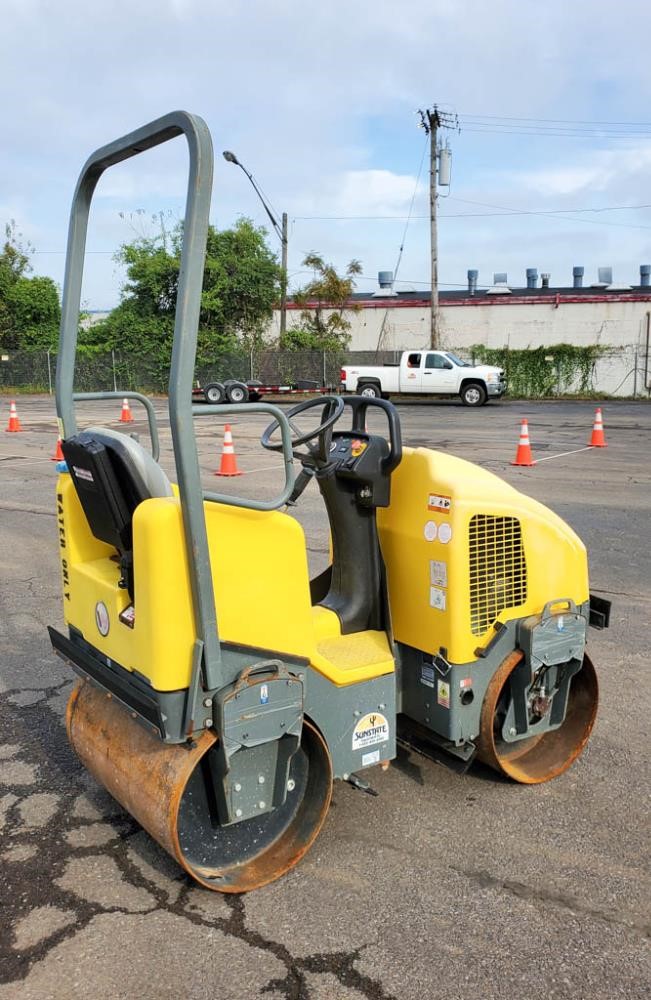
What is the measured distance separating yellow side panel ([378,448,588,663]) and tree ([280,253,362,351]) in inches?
1313

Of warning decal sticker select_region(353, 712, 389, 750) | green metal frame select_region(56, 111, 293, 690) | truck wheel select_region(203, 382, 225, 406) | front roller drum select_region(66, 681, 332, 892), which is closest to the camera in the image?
green metal frame select_region(56, 111, 293, 690)

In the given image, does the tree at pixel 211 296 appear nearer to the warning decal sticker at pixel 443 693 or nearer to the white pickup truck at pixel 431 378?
the white pickup truck at pixel 431 378

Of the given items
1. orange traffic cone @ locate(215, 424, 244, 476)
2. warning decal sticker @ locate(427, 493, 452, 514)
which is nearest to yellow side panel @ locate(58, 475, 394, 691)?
warning decal sticker @ locate(427, 493, 452, 514)

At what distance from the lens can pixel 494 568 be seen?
314 centimetres

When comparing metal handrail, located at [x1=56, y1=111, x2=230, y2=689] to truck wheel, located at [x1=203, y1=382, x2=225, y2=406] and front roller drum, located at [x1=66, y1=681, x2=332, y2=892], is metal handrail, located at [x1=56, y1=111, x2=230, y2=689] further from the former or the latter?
truck wheel, located at [x1=203, y1=382, x2=225, y2=406]

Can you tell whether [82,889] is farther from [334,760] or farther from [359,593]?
[359,593]

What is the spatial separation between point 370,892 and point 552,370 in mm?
34283

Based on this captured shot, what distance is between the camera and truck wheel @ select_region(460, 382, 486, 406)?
2792cm

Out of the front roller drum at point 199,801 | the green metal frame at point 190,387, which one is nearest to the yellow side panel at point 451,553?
the front roller drum at point 199,801

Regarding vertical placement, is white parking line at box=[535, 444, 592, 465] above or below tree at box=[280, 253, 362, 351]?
below

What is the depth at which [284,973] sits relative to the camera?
238 centimetres

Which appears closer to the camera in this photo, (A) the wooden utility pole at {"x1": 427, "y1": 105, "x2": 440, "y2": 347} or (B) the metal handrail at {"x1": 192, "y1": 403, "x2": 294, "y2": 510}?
(B) the metal handrail at {"x1": 192, "y1": 403, "x2": 294, "y2": 510}

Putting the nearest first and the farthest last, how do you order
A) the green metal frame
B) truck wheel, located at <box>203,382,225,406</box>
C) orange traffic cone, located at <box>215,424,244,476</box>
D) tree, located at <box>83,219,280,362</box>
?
1. the green metal frame
2. orange traffic cone, located at <box>215,424,244,476</box>
3. truck wheel, located at <box>203,382,225,406</box>
4. tree, located at <box>83,219,280,362</box>

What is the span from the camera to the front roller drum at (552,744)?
11.0 feet
